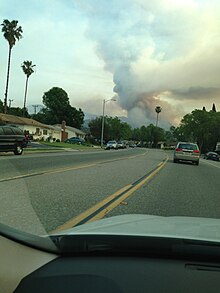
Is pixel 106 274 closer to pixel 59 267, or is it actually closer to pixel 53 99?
pixel 59 267

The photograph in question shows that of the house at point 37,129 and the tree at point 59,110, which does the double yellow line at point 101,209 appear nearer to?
the house at point 37,129

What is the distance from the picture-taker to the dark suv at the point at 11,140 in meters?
25.4

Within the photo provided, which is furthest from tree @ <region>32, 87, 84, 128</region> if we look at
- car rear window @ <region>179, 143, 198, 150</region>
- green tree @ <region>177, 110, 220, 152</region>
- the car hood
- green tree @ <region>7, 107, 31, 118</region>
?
the car hood

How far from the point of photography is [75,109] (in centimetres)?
12600

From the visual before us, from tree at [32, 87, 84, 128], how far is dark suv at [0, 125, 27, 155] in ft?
317

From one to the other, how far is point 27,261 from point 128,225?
1.09m

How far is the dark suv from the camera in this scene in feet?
83.3

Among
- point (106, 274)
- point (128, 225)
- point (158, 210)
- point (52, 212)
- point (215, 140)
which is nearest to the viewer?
point (106, 274)

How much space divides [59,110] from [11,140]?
9846 centimetres

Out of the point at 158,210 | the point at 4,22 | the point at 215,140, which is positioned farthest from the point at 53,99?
the point at 158,210

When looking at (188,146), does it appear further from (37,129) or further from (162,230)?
(37,129)

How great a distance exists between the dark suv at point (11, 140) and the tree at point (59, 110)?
9648 cm

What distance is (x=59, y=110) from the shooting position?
123562mm

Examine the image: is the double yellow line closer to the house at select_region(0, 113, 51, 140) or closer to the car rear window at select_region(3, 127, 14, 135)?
the car rear window at select_region(3, 127, 14, 135)
